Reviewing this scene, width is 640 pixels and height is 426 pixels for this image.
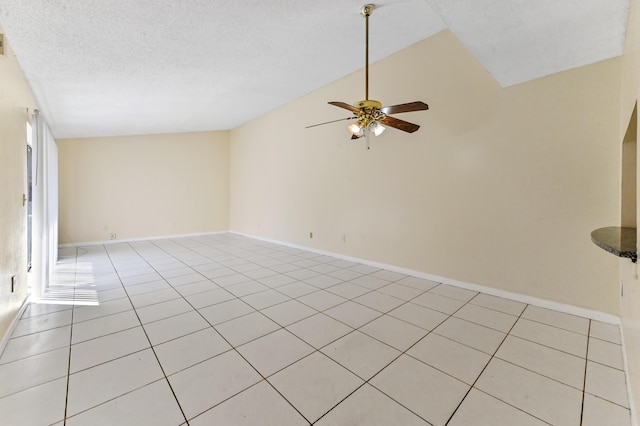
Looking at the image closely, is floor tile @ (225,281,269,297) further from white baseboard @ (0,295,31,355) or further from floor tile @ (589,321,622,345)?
floor tile @ (589,321,622,345)

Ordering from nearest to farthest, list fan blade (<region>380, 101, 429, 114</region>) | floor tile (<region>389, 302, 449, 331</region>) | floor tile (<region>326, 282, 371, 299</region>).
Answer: fan blade (<region>380, 101, 429, 114</region>), floor tile (<region>389, 302, 449, 331</region>), floor tile (<region>326, 282, 371, 299</region>)

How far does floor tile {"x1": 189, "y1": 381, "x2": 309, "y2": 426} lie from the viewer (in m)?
1.37

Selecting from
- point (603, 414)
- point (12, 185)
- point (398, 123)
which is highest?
point (398, 123)

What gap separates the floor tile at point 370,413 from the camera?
138 cm

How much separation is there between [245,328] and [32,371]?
53.3 inches

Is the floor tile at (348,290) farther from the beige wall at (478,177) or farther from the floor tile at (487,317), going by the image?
the floor tile at (487,317)

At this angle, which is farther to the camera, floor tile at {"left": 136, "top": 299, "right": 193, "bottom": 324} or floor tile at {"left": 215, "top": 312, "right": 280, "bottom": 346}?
floor tile at {"left": 136, "top": 299, "right": 193, "bottom": 324}

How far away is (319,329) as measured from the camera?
2.31 m

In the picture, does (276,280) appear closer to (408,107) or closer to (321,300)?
(321,300)

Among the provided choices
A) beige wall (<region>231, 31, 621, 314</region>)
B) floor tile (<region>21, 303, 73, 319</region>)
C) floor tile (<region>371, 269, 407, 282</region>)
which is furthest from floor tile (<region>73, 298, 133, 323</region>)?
beige wall (<region>231, 31, 621, 314</region>)

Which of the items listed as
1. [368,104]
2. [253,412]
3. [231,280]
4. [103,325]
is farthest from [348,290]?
[103,325]

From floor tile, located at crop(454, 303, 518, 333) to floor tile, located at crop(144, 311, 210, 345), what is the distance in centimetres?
241

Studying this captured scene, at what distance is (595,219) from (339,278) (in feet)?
8.93

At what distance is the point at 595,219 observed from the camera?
2.48 meters
